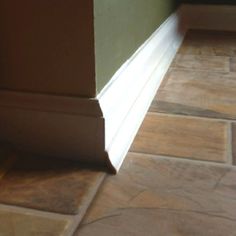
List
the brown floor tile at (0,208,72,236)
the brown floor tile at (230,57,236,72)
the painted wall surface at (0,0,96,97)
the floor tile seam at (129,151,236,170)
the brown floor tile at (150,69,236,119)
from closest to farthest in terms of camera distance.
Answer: the brown floor tile at (0,208,72,236) → the painted wall surface at (0,0,96,97) → the floor tile seam at (129,151,236,170) → the brown floor tile at (150,69,236,119) → the brown floor tile at (230,57,236,72)

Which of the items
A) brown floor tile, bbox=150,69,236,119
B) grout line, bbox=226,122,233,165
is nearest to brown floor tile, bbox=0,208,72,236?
grout line, bbox=226,122,233,165

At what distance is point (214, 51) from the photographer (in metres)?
1.83

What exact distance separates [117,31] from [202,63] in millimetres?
749

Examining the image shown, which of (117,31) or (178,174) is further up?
(117,31)

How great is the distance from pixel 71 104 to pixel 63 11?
187mm

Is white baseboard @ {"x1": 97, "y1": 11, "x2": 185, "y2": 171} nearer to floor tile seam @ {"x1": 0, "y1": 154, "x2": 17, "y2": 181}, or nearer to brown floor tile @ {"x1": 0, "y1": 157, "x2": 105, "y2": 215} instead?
brown floor tile @ {"x1": 0, "y1": 157, "x2": 105, "y2": 215}

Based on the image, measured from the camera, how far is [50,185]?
2.67 feet

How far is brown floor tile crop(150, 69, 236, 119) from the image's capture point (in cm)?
119

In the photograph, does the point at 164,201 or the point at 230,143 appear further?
the point at 230,143

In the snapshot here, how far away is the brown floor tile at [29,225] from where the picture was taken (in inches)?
26.7

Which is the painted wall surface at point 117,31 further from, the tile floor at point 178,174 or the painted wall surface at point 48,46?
the tile floor at point 178,174

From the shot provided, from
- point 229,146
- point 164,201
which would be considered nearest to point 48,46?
point 164,201

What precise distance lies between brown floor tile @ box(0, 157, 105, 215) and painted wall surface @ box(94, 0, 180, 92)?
0.60 feet

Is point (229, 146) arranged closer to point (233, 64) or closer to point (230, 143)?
point (230, 143)
